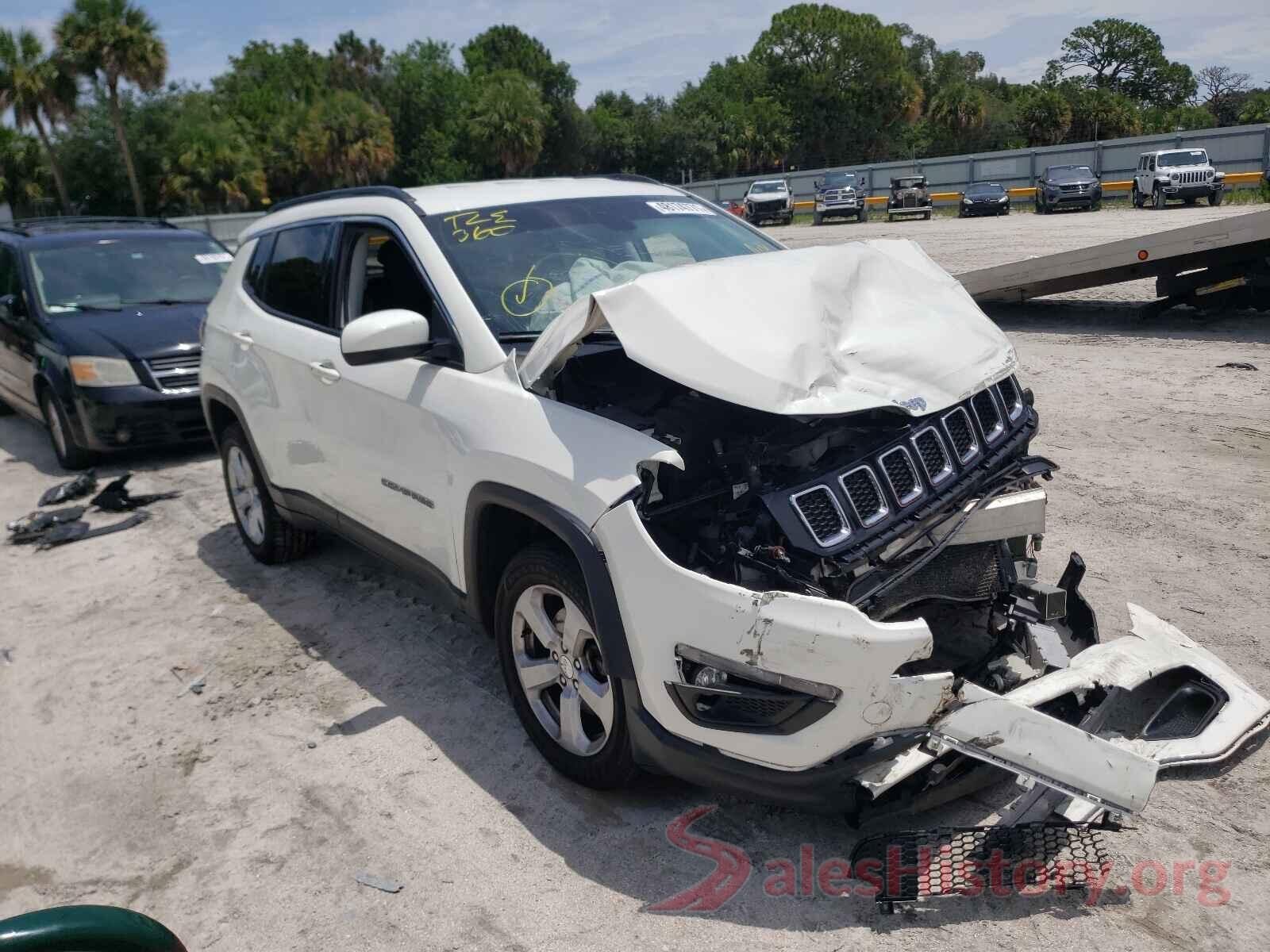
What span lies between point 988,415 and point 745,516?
1052 millimetres

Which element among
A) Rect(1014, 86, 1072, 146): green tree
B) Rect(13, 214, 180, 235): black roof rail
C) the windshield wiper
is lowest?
the windshield wiper

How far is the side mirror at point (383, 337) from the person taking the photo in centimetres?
363

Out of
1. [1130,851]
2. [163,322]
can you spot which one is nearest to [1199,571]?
[1130,851]

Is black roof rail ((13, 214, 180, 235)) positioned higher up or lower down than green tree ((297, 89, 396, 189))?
lower down

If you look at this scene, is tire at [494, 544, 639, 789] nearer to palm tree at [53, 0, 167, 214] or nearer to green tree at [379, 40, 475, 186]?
palm tree at [53, 0, 167, 214]

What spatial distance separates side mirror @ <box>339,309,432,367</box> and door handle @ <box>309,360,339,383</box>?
0.76 metres

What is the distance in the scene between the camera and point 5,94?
44.1 metres

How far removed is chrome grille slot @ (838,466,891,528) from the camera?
2959mm

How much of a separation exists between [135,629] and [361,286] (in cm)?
215

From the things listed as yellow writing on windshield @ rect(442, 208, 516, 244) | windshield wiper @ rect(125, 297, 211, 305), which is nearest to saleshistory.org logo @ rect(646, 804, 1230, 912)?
yellow writing on windshield @ rect(442, 208, 516, 244)

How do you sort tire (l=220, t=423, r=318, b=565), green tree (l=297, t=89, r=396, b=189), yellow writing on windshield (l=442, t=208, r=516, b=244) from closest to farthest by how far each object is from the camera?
yellow writing on windshield (l=442, t=208, r=516, b=244)
tire (l=220, t=423, r=318, b=565)
green tree (l=297, t=89, r=396, b=189)

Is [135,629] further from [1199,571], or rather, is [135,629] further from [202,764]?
[1199,571]

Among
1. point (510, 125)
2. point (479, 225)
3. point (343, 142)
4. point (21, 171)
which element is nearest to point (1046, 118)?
point (510, 125)

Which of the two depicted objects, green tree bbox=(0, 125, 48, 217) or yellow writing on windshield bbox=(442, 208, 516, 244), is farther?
green tree bbox=(0, 125, 48, 217)
